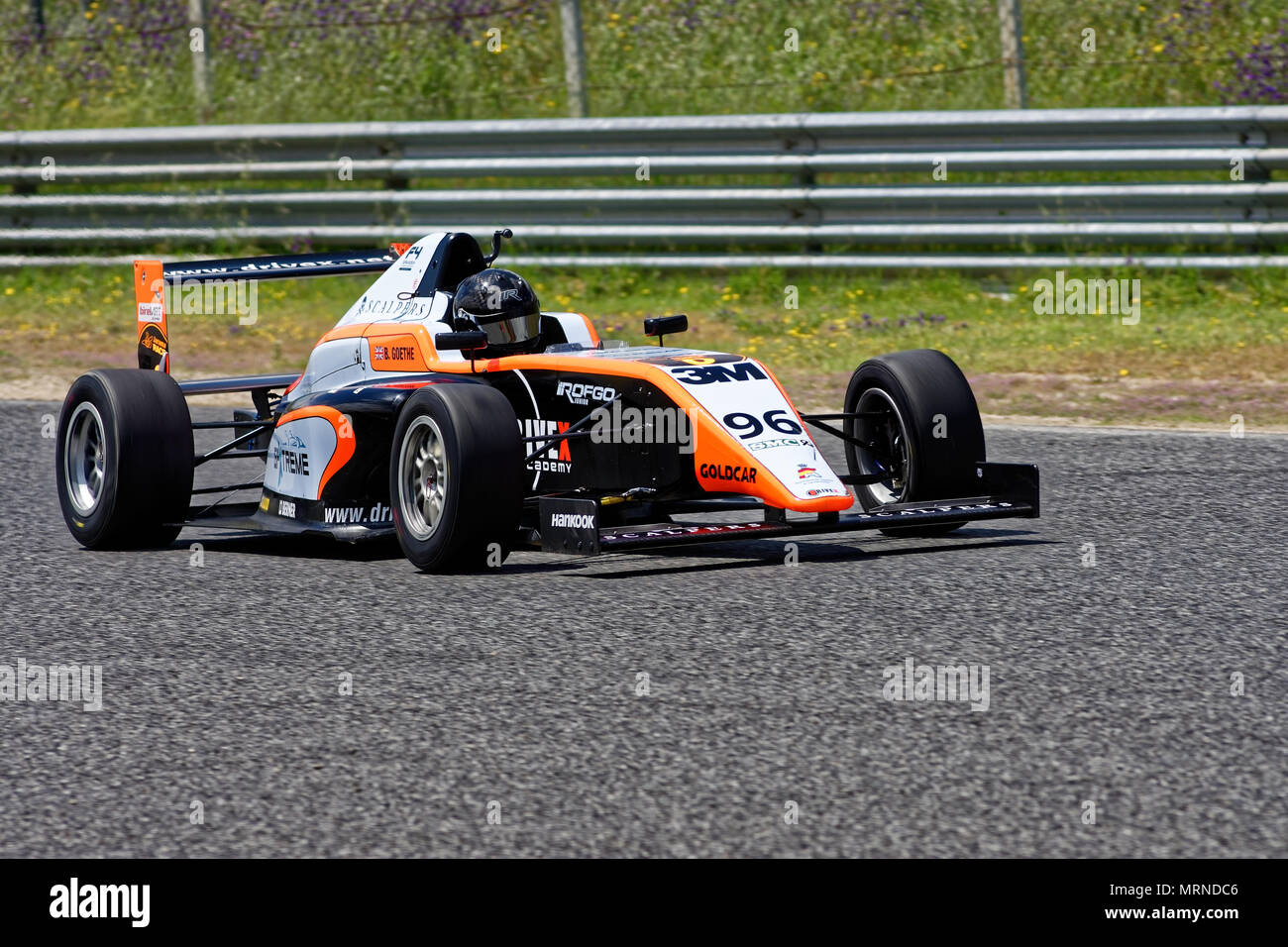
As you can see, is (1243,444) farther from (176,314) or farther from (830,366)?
(176,314)

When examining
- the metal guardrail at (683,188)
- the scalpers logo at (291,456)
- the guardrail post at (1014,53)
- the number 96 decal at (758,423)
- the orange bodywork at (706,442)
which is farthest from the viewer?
the guardrail post at (1014,53)

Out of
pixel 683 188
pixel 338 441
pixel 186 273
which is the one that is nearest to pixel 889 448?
pixel 338 441

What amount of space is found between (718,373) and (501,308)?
1165mm

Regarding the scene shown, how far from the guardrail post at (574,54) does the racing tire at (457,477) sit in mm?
8681

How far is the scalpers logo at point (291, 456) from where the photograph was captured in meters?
7.88

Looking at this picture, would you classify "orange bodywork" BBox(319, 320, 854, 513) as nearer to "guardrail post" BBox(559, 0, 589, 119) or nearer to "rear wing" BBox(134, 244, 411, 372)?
"rear wing" BBox(134, 244, 411, 372)

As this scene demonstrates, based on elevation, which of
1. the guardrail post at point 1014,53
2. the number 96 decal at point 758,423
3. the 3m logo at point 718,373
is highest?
the guardrail post at point 1014,53

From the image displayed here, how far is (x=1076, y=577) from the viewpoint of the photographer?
656cm

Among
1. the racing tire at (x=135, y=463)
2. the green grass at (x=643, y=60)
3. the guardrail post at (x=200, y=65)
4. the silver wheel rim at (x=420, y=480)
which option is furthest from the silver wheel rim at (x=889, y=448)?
the guardrail post at (x=200, y=65)

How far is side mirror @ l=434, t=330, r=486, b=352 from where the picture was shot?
754 centimetres

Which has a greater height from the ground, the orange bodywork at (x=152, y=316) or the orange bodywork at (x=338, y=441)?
the orange bodywork at (x=152, y=316)

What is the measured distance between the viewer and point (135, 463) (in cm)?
777

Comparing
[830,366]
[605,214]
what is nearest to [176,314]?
[605,214]

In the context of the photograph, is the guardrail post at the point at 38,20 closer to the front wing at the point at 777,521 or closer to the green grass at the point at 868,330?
the green grass at the point at 868,330
